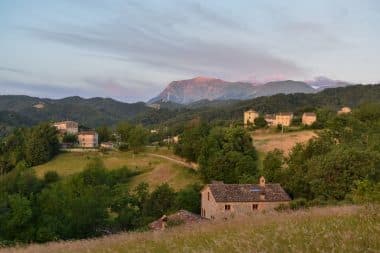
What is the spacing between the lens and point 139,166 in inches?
3250

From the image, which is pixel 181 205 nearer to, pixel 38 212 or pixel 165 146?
pixel 38 212

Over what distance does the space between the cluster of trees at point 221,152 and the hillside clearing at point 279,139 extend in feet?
30.5

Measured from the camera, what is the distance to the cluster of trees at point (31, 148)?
9525 centimetres

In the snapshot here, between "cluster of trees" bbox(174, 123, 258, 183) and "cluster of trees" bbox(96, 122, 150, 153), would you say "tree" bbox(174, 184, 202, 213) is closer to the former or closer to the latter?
"cluster of trees" bbox(174, 123, 258, 183)

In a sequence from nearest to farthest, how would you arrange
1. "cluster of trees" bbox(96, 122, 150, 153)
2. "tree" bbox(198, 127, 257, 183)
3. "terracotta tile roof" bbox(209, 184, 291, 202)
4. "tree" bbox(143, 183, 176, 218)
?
"terracotta tile roof" bbox(209, 184, 291, 202)
"tree" bbox(143, 183, 176, 218)
"tree" bbox(198, 127, 257, 183)
"cluster of trees" bbox(96, 122, 150, 153)

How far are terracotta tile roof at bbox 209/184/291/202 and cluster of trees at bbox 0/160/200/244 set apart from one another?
5.99m

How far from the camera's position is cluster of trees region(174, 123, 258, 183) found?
65.9 m

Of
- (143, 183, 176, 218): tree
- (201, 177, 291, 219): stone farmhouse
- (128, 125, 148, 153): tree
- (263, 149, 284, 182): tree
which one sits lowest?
(143, 183, 176, 218): tree

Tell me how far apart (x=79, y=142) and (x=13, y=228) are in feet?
261

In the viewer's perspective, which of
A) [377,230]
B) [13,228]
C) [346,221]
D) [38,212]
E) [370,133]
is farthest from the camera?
[370,133]

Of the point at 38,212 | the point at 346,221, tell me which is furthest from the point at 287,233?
the point at 38,212

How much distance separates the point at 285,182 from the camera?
52.9 m

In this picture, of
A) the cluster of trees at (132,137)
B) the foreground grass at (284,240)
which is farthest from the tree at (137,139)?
the foreground grass at (284,240)

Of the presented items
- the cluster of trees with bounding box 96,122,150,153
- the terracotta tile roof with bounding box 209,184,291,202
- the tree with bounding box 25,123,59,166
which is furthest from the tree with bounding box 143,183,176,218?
the tree with bounding box 25,123,59,166
